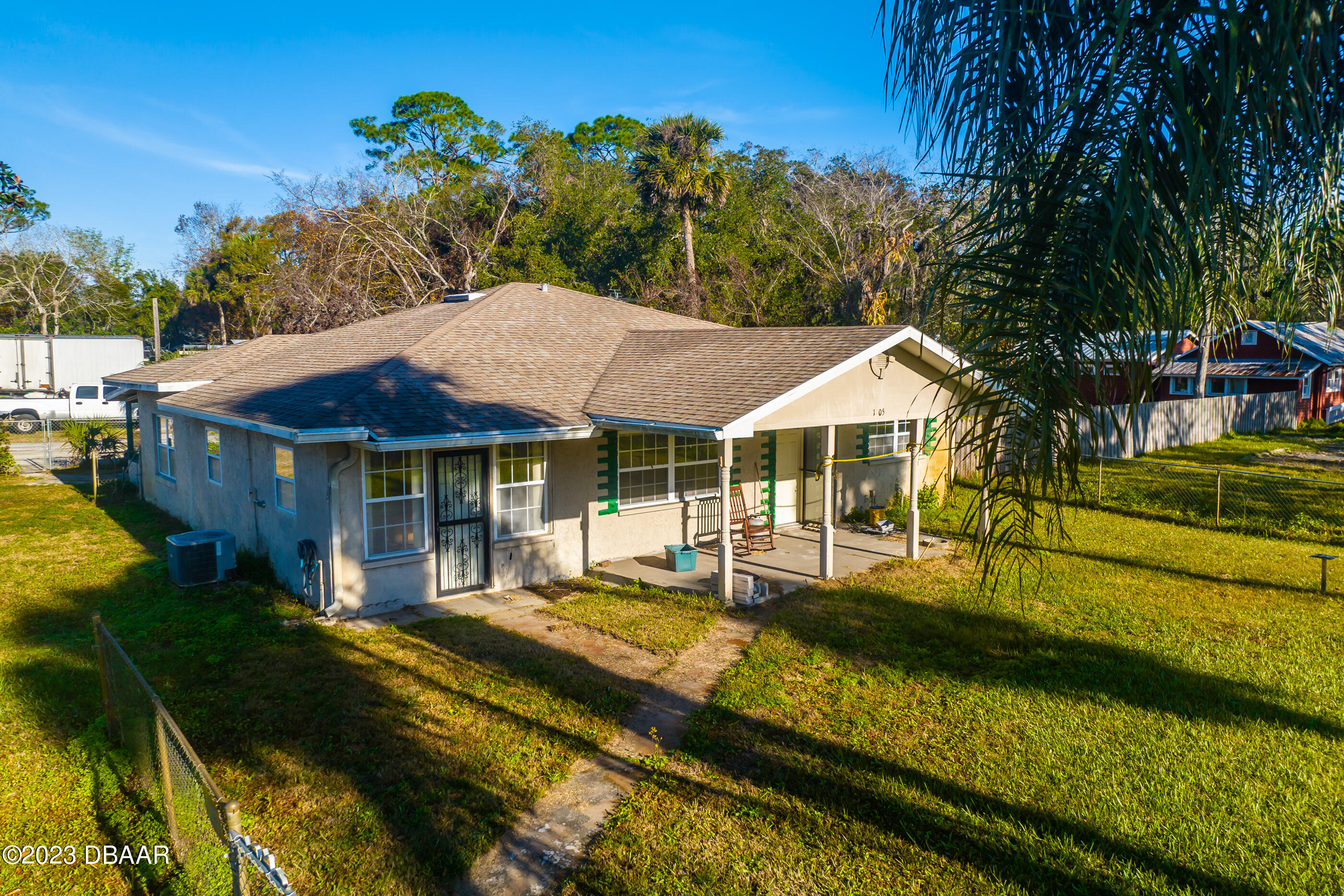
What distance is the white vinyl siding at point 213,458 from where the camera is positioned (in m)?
14.1

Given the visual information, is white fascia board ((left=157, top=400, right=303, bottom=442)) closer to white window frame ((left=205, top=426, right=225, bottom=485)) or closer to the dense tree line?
white window frame ((left=205, top=426, right=225, bottom=485))

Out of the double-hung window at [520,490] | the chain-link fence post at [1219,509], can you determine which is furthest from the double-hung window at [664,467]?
the chain-link fence post at [1219,509]

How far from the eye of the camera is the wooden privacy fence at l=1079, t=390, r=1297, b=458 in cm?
2805

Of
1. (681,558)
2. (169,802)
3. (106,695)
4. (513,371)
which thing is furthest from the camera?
(513,371)

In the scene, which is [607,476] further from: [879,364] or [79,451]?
[79,451]

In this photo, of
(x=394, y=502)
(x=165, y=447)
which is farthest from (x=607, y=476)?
(x=165, y=447)

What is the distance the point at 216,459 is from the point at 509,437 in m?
6.78

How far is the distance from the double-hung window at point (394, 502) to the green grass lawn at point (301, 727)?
136 cm

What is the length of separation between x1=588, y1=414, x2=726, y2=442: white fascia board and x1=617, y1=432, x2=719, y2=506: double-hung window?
739 mm

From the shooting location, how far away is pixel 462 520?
1163 centimetres

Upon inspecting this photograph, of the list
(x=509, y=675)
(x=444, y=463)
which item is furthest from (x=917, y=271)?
(x=509, y=675)

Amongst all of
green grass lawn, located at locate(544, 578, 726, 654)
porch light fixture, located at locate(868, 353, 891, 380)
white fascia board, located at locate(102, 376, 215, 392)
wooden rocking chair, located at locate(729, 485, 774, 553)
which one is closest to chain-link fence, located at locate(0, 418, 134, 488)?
white fascia board, located at locate(102, 376, 215, 392)

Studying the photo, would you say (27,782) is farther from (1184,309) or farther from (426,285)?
(426,285)

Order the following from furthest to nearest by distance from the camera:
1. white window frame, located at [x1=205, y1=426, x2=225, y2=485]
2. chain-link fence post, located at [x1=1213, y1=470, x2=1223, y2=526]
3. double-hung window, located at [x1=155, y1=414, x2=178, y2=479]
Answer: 1. double-hung window, located at [x1=155, y1=414, x2=178, y2=479]
2. chain-link fence post, located at [x1=1213, y1=470, x2=1223, y2=526]
3. white window frame, located at [x1=205, y1=426, x2=225, y2=485]
